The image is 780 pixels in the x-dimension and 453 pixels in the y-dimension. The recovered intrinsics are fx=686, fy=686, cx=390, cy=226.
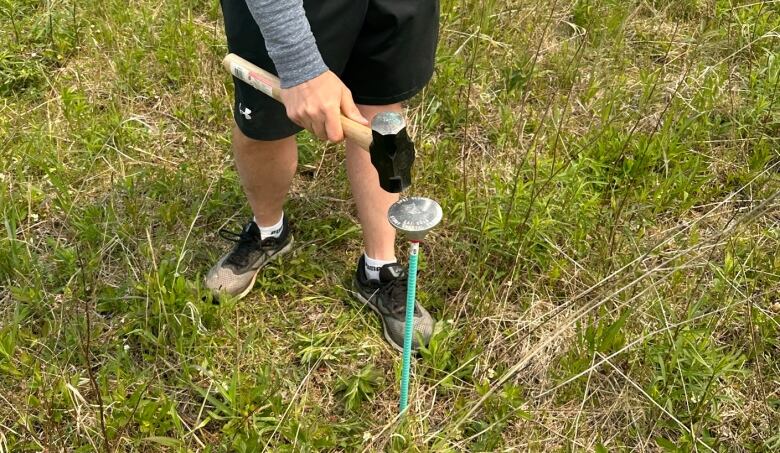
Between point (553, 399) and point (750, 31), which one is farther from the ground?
point (750, 31)

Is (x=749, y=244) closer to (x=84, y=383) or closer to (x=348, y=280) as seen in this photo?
(x=348, y=280)

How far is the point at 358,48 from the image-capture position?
185 centimetres

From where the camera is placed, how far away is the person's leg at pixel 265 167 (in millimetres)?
2025

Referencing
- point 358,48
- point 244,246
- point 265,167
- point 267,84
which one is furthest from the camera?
point 244,246

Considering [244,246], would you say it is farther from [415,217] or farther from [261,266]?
[415,217]

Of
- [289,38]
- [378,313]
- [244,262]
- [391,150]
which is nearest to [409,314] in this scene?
[391,150]

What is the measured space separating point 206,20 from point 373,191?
5.79 ft

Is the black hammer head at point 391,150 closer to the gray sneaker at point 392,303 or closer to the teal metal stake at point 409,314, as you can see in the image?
the teal metal stake at point 409,314

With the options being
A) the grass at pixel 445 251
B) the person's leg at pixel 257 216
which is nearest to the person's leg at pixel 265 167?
the person's leg at pixel 257 216

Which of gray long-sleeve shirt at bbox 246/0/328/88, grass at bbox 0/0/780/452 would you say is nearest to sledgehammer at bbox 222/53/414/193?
gray long-sleeve shirt at bbox 246/0/328/88

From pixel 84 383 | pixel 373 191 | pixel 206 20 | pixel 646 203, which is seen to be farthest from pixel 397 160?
pixel 206 20

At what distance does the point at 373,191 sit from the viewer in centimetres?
213

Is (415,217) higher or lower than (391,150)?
lower

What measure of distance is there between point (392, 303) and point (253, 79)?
910 millimetres
